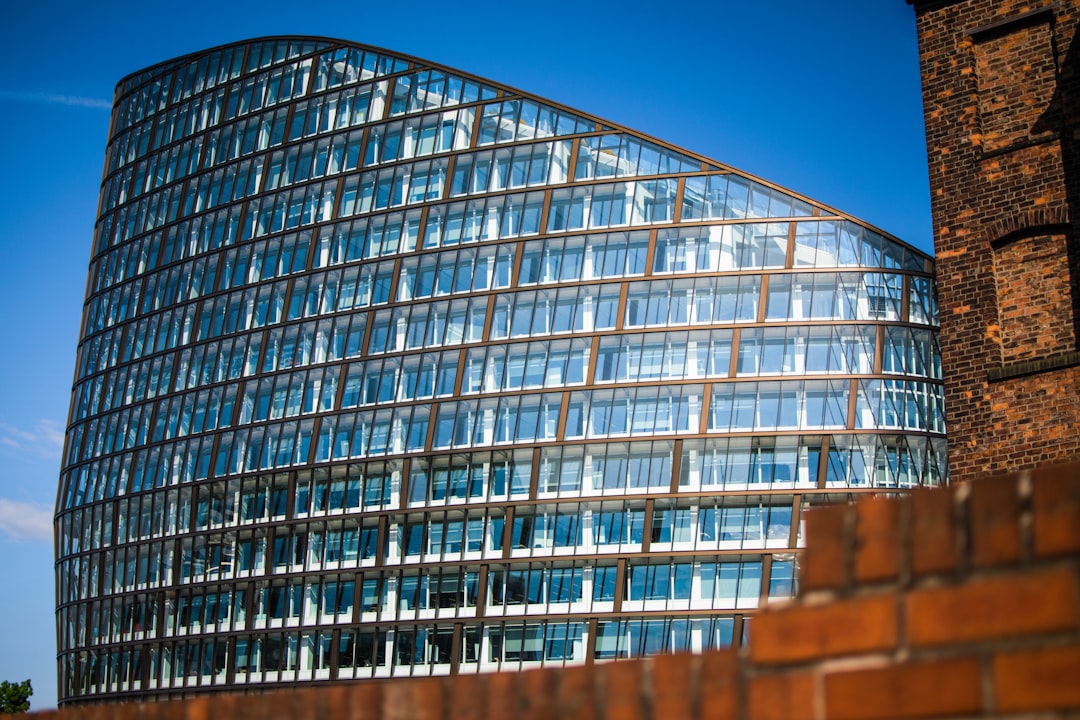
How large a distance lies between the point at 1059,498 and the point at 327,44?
7603 centimetres

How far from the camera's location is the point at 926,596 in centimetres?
366

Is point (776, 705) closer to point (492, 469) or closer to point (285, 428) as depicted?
point (492, 469)

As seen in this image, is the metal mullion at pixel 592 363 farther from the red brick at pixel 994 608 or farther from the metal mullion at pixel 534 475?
the red brick at pixel 994 608

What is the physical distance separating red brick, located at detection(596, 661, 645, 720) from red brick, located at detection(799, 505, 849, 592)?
652mm

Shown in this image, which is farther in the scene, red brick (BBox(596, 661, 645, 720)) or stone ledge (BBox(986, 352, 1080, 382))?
stone ledge (BBox(986, 352, 1080, 382))

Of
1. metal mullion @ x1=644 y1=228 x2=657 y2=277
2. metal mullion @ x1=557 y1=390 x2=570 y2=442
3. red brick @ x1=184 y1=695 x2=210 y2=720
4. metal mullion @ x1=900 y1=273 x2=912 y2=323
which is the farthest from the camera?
metal mullion @ x1=644 y1=228 x2=657 y2=277

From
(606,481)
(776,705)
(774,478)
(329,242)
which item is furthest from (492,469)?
(776,705)

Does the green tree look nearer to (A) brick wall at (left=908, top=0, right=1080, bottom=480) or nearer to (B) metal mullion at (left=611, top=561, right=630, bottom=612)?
(B) metal mullion at (left=611, top=561, right=630, bottom=612)

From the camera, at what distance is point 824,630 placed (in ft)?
12.6

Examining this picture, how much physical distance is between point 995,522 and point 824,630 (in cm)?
61

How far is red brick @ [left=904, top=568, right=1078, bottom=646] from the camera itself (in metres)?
3.42

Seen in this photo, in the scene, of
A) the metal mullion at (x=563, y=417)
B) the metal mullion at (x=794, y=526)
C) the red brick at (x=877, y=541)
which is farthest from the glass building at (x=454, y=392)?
the red brick at (x=877, y=541)

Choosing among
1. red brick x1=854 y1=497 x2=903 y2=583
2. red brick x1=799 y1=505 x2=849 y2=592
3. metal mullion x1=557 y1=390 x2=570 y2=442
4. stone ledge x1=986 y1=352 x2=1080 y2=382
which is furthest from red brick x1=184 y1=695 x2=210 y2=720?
metal mullion x1=557 y1=390 x2=570 y2=442

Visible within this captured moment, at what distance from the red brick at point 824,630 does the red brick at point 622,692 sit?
432 mm
